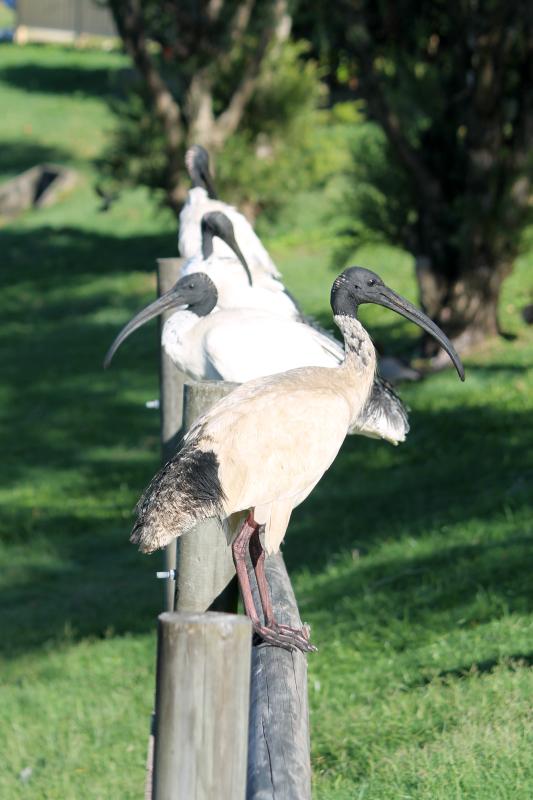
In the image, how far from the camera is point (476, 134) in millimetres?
10797

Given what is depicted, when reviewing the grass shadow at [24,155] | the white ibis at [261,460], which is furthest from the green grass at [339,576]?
the grass shadow at [24,155]

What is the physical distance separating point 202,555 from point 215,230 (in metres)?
2.87

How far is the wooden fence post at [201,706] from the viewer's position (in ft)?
6.08

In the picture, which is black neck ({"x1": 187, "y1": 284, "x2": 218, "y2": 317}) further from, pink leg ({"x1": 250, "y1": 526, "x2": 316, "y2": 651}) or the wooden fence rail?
pink leg ({"x1": 250, "y1": 526, "x2": 316, "y2": 651})

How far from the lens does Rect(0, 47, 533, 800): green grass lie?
14.3ft

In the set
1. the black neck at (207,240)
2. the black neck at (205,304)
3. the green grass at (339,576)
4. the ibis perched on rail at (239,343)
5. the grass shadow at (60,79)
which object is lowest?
the green grass at (339,576)

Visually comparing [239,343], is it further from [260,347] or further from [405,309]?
[405,309]

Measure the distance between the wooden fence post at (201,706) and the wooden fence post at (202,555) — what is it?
1.58 metres

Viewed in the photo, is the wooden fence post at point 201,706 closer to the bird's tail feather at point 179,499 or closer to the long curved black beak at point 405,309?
the bird's tail feather at point 179,499

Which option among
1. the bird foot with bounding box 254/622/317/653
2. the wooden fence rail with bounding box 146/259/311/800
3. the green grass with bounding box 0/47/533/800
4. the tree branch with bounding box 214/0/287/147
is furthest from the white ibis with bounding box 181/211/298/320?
the tree branch with bounding box 214/0/287/147

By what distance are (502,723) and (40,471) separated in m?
7.43

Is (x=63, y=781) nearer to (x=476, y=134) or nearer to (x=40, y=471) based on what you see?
(x=40, y=471)

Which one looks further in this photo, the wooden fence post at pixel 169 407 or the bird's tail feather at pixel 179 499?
the wooden fence post at pixel 169 407

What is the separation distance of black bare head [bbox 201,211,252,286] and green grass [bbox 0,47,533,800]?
1.85 metres
